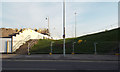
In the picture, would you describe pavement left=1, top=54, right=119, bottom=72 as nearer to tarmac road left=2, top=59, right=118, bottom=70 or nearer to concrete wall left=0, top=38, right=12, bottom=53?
tarmac road left=2, top=59, right=118, bottom=70

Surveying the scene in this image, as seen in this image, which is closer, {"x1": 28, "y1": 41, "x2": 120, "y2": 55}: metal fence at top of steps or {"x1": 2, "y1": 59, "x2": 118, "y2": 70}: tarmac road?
{"x1": 2, "y1": 59, "x2": 118, "y2": 70}: tarmac road

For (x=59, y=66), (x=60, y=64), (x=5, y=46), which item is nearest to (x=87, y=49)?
(x=60, y=64)

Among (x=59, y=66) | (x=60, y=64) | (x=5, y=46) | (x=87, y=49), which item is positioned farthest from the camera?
(x=87, y=49)

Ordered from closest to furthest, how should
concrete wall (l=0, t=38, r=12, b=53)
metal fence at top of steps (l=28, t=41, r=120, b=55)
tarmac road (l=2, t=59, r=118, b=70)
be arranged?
tarmac road (l=2, t=59, r=118, b=70)
metal fence at top of steps (l=28, t=41, r=120, b=55)
concrete wall (l=0, t=38, r=12, b=53)

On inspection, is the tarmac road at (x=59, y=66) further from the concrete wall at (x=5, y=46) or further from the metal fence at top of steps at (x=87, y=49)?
the concrete wall at (x=5, y=46)

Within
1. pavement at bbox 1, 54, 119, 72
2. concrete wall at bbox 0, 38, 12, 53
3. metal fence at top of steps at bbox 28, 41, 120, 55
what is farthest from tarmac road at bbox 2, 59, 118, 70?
concrete wall at bbox 0, 38, 12, 53

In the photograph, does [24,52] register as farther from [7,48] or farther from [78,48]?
[78,48]

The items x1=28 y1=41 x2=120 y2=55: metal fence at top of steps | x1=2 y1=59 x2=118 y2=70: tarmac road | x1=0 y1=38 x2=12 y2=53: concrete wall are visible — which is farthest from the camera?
x1=0 y1=38 x2=12 y2=53: concrete wall

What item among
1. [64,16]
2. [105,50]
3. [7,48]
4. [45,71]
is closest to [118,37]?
[105,50]

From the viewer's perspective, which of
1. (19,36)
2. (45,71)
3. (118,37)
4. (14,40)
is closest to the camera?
(45,71)

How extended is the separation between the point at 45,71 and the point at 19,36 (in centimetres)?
1369

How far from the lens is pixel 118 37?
1900cm

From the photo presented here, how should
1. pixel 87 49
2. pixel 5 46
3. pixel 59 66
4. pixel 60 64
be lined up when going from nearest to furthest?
pixel 59 66 → pixel 60 64 → pixel 5 46 → pixel 87 49

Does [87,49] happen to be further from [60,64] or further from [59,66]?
[59,66]
